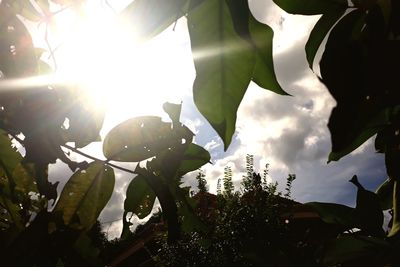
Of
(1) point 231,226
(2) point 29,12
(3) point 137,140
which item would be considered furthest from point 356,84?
(1) point 231,226

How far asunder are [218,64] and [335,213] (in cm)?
62

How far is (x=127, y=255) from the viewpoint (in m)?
19.0

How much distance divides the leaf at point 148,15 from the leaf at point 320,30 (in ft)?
0.75

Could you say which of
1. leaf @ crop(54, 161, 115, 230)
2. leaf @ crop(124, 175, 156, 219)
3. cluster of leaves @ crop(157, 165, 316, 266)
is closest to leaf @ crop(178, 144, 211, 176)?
leaf @ crop(124, 175, 156, 219)

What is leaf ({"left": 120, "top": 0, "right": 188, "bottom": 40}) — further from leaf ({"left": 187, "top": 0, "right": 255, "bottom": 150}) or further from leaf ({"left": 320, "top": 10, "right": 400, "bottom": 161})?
leaf ({"left": 320, "top": 10, "right": 400, "bottom": 161})

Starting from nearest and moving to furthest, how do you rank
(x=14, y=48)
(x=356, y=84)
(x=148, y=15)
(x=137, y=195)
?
(x=356, y=84), (x=148, y=15), (x=14, y=48), (x=137, y=195)

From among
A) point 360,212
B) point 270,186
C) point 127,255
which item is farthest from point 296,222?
point 360,212

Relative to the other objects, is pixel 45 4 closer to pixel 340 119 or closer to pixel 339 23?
pixel 339 23

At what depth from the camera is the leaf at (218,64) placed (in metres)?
0.51

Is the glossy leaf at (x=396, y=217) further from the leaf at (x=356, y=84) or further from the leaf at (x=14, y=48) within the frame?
the leaf at (x=14, y=48)

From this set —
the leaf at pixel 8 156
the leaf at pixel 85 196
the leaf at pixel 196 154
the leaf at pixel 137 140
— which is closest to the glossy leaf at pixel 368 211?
the leaf at pixel 196 154

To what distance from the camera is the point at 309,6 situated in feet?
1.92

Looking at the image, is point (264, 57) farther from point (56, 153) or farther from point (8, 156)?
point (8, 156)

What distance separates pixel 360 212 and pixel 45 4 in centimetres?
89
